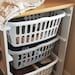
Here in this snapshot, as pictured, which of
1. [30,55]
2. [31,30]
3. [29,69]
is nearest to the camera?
[31,30]

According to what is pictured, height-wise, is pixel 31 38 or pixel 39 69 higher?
pixel 31 38

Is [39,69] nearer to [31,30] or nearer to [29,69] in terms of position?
[29,69]

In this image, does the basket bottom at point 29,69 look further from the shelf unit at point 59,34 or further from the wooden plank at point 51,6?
the wooden plank at point 51,6

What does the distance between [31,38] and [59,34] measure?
0.41m

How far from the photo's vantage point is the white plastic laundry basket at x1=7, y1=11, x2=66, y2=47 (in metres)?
1.10

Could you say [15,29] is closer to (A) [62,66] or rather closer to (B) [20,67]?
(B) [20,67]

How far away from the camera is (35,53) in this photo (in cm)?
137

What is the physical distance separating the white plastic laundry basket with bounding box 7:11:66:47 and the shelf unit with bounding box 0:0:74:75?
70 mm

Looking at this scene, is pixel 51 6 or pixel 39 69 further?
pixel 39 69

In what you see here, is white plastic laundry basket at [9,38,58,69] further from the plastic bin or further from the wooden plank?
the wooden plank

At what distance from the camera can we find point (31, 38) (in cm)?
122

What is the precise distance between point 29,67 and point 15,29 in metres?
0.56

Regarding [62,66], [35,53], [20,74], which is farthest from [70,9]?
[20,74]

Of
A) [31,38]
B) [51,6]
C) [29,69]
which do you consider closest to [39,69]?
[29,69]
